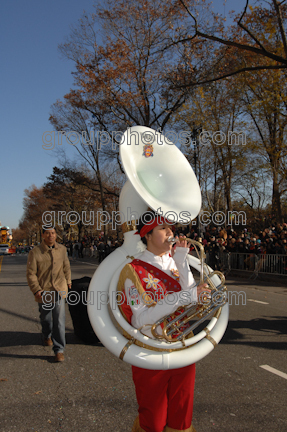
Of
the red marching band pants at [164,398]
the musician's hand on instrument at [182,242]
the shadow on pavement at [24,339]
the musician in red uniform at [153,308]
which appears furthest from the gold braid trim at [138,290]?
the shadow on pavement at [24,339]

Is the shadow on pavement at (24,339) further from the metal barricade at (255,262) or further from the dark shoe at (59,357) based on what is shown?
the metal barricade at (255,262)

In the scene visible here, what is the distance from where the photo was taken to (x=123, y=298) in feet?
6.08

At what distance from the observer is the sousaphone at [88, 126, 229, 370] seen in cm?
172

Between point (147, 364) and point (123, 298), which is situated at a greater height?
point (123, 298)

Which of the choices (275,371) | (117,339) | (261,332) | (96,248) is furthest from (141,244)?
(96,248)

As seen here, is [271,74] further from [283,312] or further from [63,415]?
[63,415]

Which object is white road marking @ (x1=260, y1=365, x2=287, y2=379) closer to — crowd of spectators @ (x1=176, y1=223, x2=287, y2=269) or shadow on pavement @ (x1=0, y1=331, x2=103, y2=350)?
shadow on pavement @ (x1=0, y1=331, x2=103, y2=350)

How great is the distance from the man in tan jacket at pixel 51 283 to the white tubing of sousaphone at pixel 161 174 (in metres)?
2.83

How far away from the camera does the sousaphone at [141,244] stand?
5.66ft

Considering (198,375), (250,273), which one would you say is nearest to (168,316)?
(198,375)

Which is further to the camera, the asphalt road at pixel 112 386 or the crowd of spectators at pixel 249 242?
the crowd of spectators at pixel 249 242

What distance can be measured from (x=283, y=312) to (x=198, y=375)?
383 cm

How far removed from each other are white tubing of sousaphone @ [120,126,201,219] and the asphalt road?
1.98m

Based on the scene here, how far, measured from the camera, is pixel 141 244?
209 centimetres
